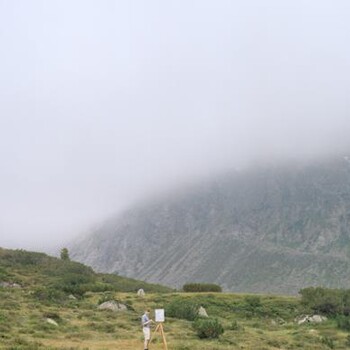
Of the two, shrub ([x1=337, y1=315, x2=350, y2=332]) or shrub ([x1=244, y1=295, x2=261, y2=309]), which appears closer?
shrub ([x1=337, y1=315, x2=350, y2=332])

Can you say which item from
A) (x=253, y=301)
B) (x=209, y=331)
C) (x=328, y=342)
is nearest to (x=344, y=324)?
(x=328, y=342)

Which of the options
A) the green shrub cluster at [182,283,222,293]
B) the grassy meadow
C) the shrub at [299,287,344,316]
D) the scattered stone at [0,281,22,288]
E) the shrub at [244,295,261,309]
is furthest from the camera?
the green shrub cluster at [182,283,222,293]

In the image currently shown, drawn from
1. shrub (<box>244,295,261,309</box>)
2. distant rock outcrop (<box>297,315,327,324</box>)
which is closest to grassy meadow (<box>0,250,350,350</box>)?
shrub (<box>244,295,261,309</box>)

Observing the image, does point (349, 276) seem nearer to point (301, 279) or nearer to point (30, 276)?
point (301, 279)

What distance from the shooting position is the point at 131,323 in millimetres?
40531

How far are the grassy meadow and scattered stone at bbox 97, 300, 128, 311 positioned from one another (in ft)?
2.42

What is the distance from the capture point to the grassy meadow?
3128cm

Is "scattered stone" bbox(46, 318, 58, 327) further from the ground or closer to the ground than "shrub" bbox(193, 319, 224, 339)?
further from the ground

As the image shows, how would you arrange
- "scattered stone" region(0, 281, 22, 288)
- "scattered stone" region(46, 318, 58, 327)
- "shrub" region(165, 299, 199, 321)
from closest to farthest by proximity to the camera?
"scattered stone" region(46, 318, 58, 327) < "shrub" region(165, 299, 199, 321) < "scattered stone" region(0, 281, 22, 288)

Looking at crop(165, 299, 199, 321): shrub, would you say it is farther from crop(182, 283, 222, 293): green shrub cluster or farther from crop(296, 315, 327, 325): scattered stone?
crop(182, 283, 222, 293): green shrub cluster

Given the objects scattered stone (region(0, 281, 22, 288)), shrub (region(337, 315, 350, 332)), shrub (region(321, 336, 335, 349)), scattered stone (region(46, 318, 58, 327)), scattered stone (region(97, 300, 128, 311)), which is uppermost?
scattered stone (region(46, 318, 58, 327))

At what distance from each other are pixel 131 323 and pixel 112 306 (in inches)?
317

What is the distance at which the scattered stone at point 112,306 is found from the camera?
157ft

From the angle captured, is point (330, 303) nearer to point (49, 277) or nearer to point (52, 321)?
point (52, 321)
